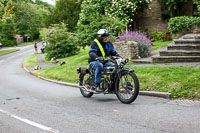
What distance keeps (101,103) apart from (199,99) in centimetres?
254

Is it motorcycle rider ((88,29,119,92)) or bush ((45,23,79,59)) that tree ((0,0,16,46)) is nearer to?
bush ((45,23,79,59))

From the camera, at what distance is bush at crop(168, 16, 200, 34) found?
20.8 meters

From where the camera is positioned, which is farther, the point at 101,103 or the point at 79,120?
A: the point at 101,103

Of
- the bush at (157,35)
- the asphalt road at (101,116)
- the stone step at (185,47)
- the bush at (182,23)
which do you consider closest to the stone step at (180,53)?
the stone step at (185,47)

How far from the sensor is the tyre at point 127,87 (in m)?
6.70

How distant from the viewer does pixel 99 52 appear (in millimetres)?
7809

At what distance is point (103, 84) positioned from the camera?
24.9 feet

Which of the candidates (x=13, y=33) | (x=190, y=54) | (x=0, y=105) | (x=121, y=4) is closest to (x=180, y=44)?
(x=190, y=54)

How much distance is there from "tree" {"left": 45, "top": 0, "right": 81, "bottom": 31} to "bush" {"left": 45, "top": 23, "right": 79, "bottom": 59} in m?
26.6

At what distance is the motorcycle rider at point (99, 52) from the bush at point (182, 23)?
14.7 metres

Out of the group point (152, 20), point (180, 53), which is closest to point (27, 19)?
point (152, 20)

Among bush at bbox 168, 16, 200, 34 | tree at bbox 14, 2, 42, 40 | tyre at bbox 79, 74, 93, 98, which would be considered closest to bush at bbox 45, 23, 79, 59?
bush at bbox 168, 16, 200, 34

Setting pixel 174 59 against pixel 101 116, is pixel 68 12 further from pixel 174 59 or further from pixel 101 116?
pixel 101 116

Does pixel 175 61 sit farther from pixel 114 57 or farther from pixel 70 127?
pixel 70 127
